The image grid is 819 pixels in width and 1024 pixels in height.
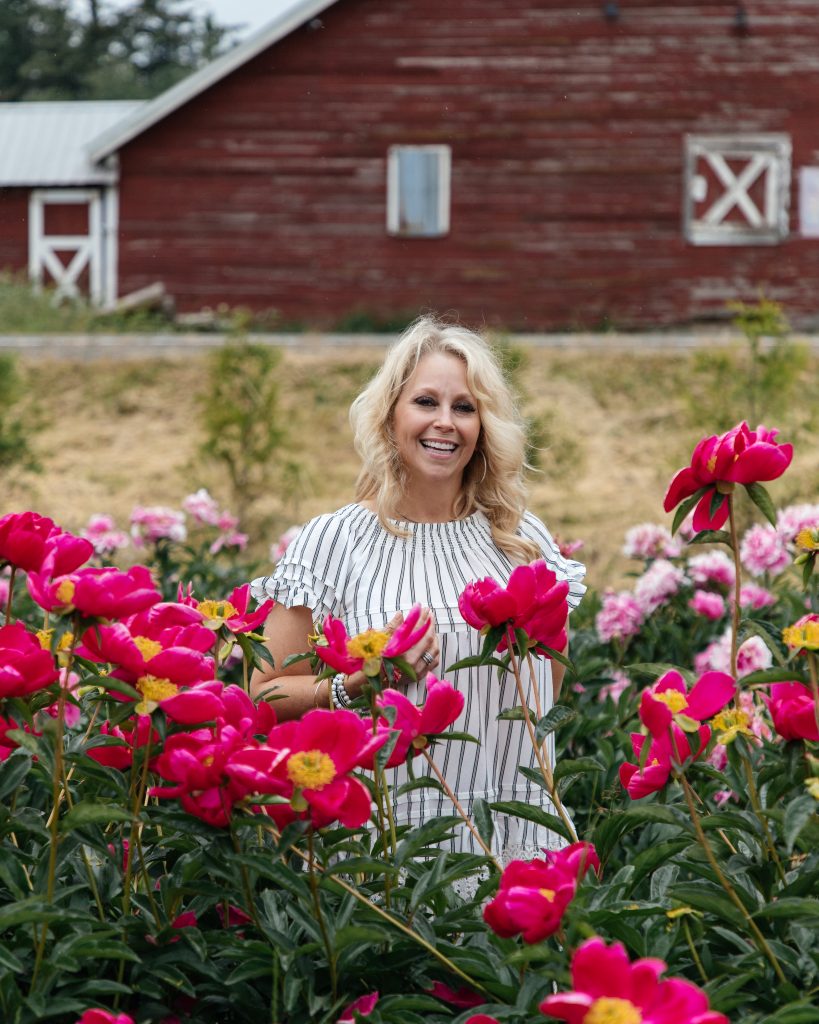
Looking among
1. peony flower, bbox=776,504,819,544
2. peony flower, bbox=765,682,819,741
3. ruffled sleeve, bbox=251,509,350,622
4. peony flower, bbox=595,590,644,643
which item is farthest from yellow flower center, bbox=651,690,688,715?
peony flower, bbox=595,590,644,643

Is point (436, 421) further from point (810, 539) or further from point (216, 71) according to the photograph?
point (216, 71)

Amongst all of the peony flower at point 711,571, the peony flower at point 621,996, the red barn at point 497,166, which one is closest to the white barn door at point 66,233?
the red barn at point 497,166

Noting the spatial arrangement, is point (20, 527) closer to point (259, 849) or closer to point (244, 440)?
point (259, 849)

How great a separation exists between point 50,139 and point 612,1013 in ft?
73.4

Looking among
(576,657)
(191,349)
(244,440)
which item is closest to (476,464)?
(576,657)

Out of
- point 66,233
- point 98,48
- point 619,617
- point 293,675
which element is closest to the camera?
point 293,675

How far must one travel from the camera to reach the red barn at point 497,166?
17.0 m

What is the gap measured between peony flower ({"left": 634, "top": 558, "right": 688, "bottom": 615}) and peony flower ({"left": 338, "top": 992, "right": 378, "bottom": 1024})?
2.72 metres

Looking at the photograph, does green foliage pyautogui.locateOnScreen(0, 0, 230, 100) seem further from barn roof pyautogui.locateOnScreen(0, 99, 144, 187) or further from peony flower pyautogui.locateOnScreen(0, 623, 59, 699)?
peony flower pyautogui.locateOnScreen(0, 623, 59, 699)

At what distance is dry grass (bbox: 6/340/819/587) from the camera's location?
430 inches

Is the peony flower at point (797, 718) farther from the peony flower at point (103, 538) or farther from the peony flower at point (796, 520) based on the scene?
the peony flower at point (103, 538)

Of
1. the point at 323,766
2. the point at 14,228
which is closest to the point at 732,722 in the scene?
the point at 323,766

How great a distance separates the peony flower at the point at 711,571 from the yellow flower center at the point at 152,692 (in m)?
2.86

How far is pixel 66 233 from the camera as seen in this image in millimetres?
20797
